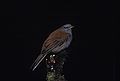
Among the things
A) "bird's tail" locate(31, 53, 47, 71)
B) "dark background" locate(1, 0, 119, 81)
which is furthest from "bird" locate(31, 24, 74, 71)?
"dark background" locate(1, 0, 119, 81)

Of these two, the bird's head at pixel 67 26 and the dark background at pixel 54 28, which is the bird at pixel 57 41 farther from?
the dark background at pixel 54 28

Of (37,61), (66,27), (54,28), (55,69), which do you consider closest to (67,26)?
(66,27)

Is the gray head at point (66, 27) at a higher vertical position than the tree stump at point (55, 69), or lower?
higher

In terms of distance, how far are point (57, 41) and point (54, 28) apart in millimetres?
255

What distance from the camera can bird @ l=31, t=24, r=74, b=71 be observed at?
5.98 metres

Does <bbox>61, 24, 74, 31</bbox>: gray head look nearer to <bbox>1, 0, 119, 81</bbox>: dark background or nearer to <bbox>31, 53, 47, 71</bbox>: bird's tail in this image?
<bbox>1, 0, 119, 81</bbox>: dark background

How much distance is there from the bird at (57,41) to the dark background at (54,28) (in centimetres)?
14

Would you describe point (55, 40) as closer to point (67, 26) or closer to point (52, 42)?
point (52, 42)

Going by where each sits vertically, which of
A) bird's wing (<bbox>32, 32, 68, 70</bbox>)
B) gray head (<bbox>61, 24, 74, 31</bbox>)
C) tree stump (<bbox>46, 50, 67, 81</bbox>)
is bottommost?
tree stump (<bbox>46, 50, 67, 81</bbox>)

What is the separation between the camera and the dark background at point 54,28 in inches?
246

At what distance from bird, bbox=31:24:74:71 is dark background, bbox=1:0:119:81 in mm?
140

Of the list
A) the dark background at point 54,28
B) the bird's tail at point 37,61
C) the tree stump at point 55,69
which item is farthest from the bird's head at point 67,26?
the tree stump at point 55,69

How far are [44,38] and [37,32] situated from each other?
114mm

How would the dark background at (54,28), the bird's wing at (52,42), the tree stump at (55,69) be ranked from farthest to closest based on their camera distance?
1. the dark background at (54,28)
2. the bird's wing at (52,42)
3. the tree stump at (55,69)
